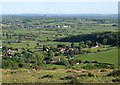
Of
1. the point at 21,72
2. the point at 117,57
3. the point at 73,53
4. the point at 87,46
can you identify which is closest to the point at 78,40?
the point at 87,46

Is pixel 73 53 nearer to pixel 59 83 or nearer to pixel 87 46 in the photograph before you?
pixel 87 46

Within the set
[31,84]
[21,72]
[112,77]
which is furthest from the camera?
[21,72]

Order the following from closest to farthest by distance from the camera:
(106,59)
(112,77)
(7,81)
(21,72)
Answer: (7,81)
(112,77)
(21,72)
(106,59)

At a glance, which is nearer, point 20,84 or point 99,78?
point 20,84

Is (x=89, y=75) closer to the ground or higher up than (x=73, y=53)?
higher up

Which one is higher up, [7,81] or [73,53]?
[7,81]

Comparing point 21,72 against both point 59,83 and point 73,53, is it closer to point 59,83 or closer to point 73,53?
point 59,83

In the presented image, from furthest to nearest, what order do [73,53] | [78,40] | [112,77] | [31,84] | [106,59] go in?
[78,40], [73,53], [106,59], [112,77], [31,84]

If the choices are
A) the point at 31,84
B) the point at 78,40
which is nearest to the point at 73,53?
the point at 78,40

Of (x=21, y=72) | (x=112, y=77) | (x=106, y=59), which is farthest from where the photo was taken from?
(x=106, y=59)
